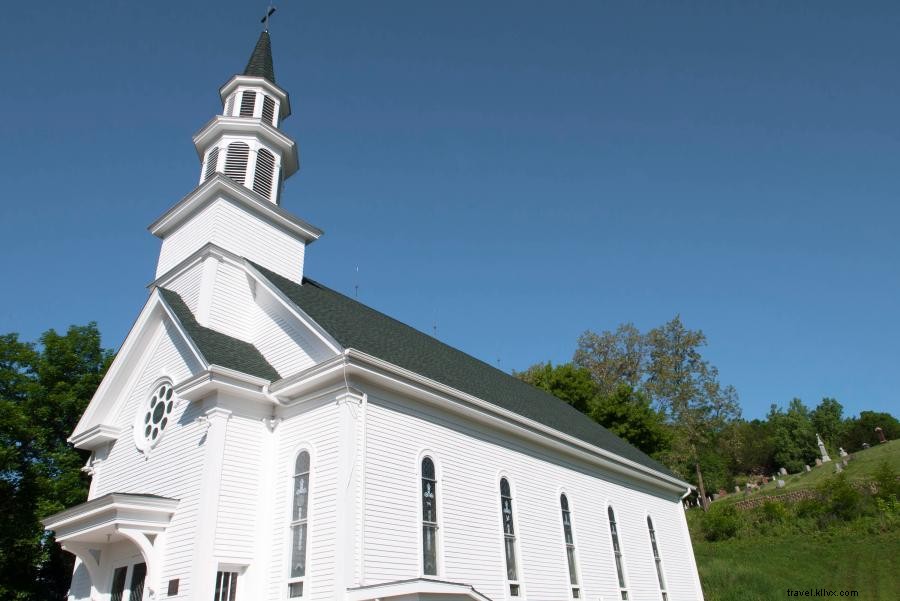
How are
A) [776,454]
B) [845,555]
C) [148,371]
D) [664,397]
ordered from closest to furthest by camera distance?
[148,371], [845,555], [664,397], [776,454]

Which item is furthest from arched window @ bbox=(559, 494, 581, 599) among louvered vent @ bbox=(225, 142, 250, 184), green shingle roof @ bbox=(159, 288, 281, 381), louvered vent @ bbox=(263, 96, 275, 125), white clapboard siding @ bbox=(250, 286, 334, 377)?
louvered vent @ bbox=(263, 96, 275, 125)

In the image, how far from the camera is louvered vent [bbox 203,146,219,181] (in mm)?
19964

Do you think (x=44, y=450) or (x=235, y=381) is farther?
(x=44, y=450)

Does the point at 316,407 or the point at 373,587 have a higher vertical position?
the point at 316,407

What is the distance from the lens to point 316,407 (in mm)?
13758

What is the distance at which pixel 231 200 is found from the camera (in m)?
18.1

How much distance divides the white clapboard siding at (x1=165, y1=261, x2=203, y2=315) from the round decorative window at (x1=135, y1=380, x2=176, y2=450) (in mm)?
2095

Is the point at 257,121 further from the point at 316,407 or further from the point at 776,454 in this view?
the point at 776,454

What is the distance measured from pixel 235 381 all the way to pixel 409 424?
3900mm

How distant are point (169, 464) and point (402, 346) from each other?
672cm

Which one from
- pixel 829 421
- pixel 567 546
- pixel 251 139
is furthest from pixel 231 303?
pixel 829 421

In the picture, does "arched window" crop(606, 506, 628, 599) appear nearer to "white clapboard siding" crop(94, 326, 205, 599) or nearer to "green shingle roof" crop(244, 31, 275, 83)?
"white clapboard siding" crop(94, 326, 205, 599)

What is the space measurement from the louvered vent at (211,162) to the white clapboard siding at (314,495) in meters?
9.64

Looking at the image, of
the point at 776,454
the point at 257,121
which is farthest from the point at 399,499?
the point at 776,454
